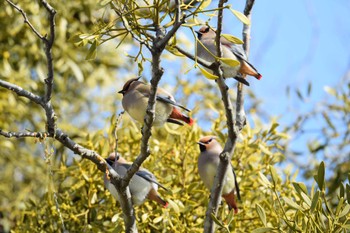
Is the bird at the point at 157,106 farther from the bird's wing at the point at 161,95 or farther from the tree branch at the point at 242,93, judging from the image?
the tree branch at the point at 242,93

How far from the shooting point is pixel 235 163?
302 centimetres

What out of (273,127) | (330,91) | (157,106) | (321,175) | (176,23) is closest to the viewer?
(176,23)

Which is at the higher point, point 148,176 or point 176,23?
point 148,176

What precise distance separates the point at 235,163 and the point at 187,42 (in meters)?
1.67

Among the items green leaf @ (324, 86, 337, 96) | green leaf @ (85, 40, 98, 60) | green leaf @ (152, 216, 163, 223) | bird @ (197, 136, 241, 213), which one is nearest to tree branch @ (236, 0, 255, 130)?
bird @ (197, 136, 241, 213)

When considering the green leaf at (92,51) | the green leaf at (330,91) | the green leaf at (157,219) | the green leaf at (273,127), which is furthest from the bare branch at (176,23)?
the green leaf at (330,91)

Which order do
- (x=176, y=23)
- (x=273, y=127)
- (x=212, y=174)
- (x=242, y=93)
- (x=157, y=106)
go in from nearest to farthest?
1. (x=176, y=23)
2. (x=242, y=93)
3. (x=157, y=106)
4. (x=212, y=174)
5. (x=273, y=127)

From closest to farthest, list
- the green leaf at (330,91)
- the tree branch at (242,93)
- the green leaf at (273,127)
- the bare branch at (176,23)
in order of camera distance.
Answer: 1. the bare branch at (176,23)
2. the tree branch at (242,93)
3. the green leaf at (273,127)
4. the green leaf at (330,91)

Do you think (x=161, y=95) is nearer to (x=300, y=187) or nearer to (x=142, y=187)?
(x=142, y=187)

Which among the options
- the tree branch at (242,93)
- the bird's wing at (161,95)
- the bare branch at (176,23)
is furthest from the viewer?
the bird's wing at (161,95)

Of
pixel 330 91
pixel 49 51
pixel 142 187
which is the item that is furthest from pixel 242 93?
pixel 330 91

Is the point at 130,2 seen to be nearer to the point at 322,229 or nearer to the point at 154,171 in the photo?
the point at 322,229

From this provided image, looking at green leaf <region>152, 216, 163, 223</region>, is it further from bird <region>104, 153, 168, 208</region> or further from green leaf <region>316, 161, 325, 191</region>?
green leaf <region>316, 161, 325, 191</region>

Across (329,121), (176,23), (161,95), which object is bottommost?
(176,23)
